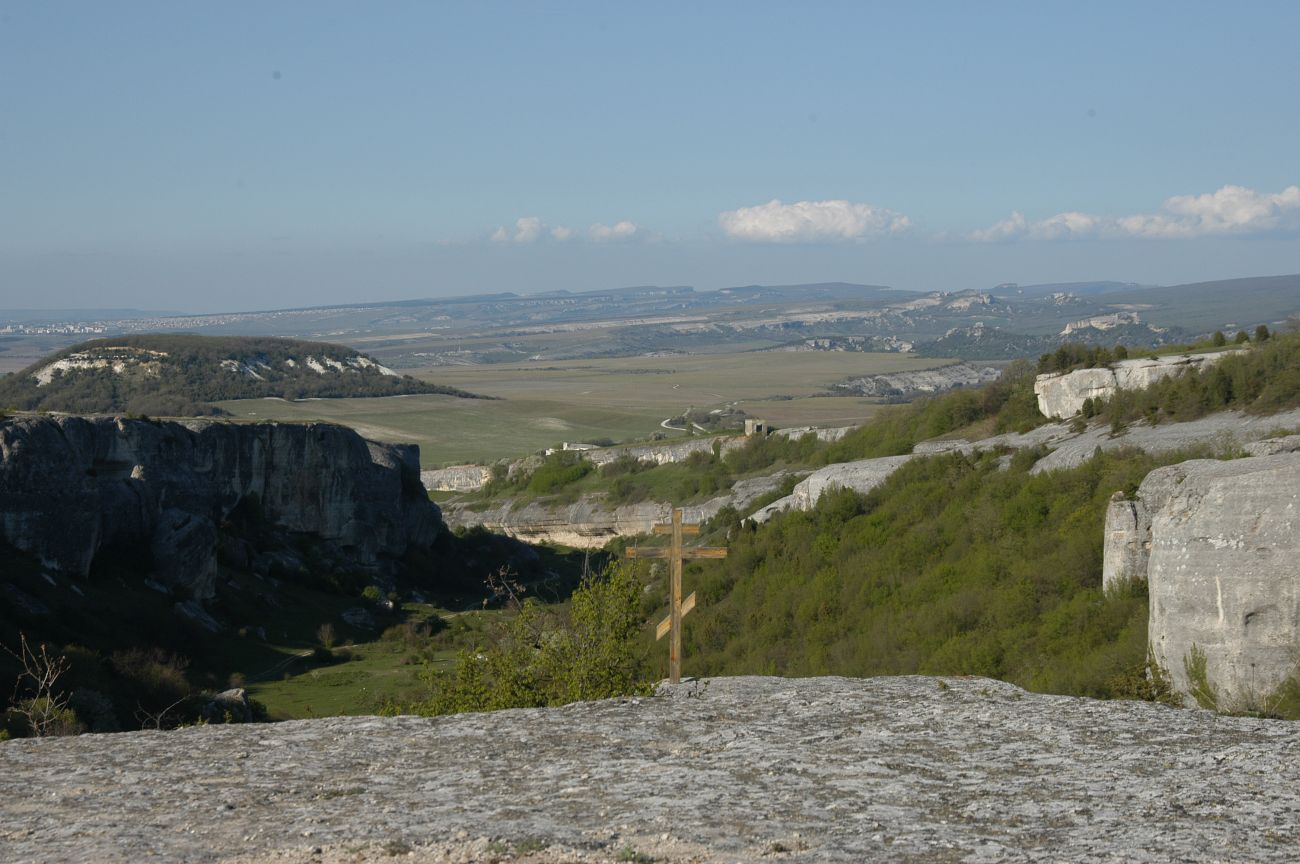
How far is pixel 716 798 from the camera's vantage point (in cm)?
928

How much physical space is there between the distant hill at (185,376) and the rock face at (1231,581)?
67691 mm

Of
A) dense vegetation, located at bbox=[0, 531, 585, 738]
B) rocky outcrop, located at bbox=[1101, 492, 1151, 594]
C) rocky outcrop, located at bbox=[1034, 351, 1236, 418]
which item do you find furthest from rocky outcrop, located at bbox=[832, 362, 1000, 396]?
rocky outcrop, located at bbox=[1101, 492, 1151, 594]

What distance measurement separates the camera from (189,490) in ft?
136

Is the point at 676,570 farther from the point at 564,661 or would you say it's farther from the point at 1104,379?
the point at 1104,379

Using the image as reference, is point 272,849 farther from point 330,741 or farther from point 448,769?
point 330,741

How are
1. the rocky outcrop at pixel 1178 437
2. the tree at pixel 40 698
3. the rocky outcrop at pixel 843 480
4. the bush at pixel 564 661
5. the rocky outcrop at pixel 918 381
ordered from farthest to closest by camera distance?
the rocky outcrop at pixel 918 381 < the rocky outcrop at pixel 843 480 < the rocky outcrop at pixel 1178 437 < the tree at pixel 40 698 < the bush at pixel 564 661

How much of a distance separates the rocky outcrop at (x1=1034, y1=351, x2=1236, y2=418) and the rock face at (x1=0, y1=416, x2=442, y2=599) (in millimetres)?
24422

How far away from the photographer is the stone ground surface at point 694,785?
27.3ft

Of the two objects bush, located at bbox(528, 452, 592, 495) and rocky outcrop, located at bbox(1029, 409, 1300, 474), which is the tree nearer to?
rocky outcrop, located at bbox(1029, 409, 1300, 474)

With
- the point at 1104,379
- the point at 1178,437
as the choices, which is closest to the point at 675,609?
the point at 1178,437

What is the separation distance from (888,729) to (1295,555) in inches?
172

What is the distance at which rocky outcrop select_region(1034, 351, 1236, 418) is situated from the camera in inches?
1443

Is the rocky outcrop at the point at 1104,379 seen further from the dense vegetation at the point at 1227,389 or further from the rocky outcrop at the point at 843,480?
the rocky outcrop at the point at 843,480

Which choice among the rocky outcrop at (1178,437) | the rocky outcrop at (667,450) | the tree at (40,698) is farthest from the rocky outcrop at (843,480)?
the rocky outcrop at (667,450)
